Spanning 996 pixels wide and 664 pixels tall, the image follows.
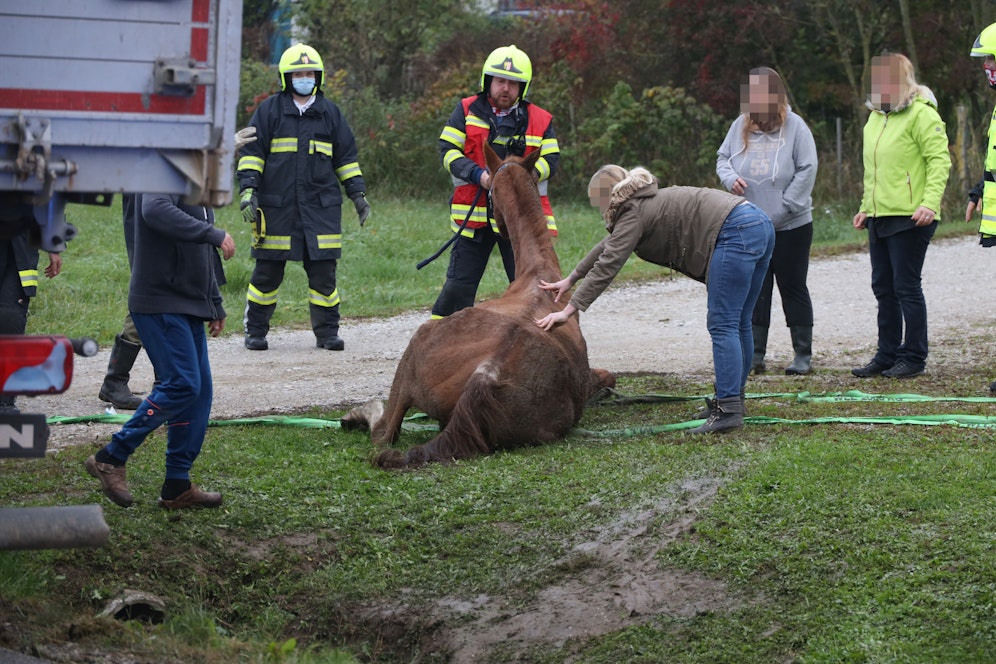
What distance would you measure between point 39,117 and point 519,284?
13.2 ft

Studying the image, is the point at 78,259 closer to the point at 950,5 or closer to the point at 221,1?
the point at 221,1

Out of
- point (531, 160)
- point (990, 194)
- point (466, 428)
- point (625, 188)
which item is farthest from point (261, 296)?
point (990, 194)

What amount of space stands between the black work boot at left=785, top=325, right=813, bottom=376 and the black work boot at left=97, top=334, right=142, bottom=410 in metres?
4.52

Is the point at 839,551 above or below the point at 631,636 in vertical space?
above

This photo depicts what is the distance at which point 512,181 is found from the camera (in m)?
7.86

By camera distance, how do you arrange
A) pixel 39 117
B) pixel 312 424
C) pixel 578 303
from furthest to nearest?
pixel 312 424
pixel 578 303
pixel 39 117

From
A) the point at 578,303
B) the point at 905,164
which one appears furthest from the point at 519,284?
the point at 905,164

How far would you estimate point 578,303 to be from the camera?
258 inches

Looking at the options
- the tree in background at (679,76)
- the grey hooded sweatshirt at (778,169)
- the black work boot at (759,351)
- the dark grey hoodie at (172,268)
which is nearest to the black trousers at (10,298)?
the dark grey hoodie at (172,268)

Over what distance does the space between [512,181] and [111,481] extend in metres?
3.58

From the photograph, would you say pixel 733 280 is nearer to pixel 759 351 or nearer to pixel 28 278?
pixel 759 351

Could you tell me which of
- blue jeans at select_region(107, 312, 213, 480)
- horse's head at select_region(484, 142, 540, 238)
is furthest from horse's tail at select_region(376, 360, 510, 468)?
horse's head at select_region(484, 142, 540, 238)

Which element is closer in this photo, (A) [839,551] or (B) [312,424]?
(A) [839,551]

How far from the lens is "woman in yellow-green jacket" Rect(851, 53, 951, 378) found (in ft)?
26.4
